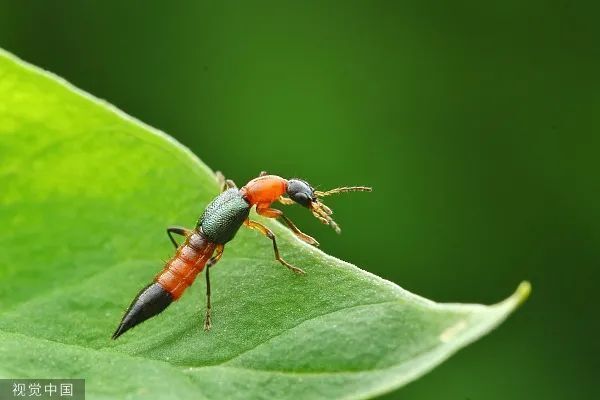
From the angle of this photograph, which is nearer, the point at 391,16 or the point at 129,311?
the point at 129,311

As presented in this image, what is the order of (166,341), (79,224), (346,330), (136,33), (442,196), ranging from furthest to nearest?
(136,33) → (442,196) → (79,224) → (166,341) → (346,330)

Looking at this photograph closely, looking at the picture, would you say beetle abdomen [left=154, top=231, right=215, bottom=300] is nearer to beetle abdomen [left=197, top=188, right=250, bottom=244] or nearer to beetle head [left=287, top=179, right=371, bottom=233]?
beetle abdomen [left=197, top=188, right=250, bottom=244]

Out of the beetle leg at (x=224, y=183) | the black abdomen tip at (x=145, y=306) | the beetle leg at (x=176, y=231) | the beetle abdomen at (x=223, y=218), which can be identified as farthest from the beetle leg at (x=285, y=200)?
the black abdomen tip at (x=145, y=306)

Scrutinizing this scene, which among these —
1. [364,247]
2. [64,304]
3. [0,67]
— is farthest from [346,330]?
[364,247]

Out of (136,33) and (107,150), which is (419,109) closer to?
(136,33)

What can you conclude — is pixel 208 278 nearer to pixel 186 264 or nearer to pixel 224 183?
pixel 186 264

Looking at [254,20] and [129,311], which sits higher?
[254,20]
